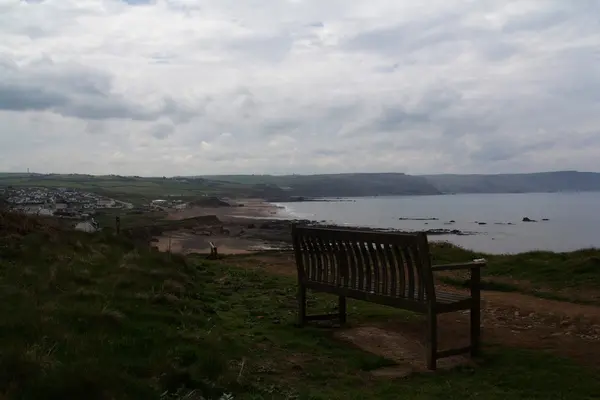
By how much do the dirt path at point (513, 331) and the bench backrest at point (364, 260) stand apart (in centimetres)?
72

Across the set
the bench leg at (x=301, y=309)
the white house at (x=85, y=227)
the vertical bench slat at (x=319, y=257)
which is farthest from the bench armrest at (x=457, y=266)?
the white house at (x=85, y=227)

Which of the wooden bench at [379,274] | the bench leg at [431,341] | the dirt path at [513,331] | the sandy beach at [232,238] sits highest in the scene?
the wooden bench at [379,274]

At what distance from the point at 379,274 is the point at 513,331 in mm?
2206

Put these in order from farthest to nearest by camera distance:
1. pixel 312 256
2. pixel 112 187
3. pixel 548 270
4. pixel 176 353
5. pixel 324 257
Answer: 1. pixel 112 187
2. pixel 548 270
3. pixel 312 256
4. pixel 324 257
5. pixel 176 353

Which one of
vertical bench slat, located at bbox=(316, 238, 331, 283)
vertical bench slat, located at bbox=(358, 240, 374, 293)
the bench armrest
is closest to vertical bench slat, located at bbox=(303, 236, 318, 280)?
vertical bench slat, located at bbox=(316, 238, 331, 283)

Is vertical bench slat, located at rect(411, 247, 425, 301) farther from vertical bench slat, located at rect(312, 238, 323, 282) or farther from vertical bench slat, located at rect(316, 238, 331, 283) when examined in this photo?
vertical bench slat, located at rect(312, 238, 323, 282)

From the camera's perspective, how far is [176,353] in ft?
17.4

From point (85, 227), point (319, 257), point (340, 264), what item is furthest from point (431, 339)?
point (85, 227)

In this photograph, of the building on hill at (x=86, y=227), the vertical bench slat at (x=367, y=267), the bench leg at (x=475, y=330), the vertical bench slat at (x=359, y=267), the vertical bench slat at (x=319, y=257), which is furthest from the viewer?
the building on hill at (x=86, y=227)

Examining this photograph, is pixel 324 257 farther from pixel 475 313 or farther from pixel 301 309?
pixel 475 313

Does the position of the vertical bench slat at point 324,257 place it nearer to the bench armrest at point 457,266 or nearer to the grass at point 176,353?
the grass at point 176,353

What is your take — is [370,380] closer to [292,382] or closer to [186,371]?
[292,382]

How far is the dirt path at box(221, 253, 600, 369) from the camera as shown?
721 cm

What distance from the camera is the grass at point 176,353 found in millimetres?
4203
